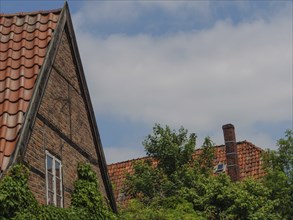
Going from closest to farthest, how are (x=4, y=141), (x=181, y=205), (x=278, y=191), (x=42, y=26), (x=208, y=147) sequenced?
(x=4, y=141) < (x=42, y=26) < (x=181, y=205) < (x=278, y=191) < (x=208, y=147)

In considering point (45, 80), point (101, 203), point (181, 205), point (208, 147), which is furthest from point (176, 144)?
point (45, 80)

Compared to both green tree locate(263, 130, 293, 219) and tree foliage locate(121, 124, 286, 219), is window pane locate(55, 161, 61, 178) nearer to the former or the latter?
tree foliage locate(121, 124, 286, 219)

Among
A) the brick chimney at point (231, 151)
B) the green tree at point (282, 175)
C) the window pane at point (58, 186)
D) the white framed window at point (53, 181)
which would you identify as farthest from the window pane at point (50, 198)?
the brick chimney at point (231, 151)

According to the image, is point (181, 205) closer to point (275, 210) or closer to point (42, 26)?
point (275, 210)

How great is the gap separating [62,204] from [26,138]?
8.61 ft

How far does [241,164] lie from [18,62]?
932 inches

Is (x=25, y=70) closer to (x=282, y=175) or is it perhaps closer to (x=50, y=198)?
(x=50, y=198)

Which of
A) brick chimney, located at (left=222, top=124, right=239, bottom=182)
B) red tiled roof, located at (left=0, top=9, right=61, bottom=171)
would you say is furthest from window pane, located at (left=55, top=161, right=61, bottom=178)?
brick chimney, located at (left=222, top=124, right=239, bottom=182)

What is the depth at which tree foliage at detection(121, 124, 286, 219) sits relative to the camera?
2420 cm

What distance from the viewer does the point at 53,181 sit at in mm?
13969

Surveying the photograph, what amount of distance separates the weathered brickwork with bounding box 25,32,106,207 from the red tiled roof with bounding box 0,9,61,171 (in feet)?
2.17

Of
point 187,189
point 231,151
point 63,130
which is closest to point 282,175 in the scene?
point 187,189

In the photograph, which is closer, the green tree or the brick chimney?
the green tree

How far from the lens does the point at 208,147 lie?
1090 inches
